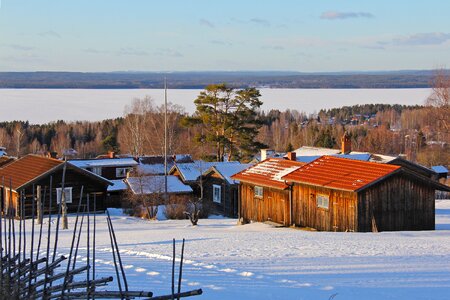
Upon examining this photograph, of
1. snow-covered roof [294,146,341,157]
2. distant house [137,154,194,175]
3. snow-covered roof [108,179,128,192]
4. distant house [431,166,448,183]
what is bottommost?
distant house [431,166,448,183]

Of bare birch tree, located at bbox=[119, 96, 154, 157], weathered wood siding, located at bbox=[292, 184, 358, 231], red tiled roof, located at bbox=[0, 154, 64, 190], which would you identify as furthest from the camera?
bare birch tree, located at bbox=[119, 96, 154, 157]

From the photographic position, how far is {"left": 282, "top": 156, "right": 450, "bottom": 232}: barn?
73.9 ft

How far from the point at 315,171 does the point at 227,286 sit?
1329cm

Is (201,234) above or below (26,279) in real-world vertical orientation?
below

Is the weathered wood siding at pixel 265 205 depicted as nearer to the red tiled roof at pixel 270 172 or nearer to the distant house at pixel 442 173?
the red tiled roof at pixel 270 172

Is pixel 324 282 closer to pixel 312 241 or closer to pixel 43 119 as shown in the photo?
pixel 312 241

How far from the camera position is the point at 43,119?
116 meters

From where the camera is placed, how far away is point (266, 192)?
26859 millimetres

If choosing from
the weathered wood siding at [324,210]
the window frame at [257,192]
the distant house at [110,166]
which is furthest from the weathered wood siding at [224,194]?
the weathered wood siding at [324,210]

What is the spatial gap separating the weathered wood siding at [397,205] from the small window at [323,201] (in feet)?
4.77

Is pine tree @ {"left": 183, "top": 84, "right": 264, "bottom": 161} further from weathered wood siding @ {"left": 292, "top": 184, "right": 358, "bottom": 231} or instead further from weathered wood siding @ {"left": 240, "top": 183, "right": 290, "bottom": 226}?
weathered wood siding @ {"left": 292, "top": 184, "right": 358, "bottom": 231}

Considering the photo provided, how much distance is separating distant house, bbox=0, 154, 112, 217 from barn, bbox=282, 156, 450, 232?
1191 centimetres

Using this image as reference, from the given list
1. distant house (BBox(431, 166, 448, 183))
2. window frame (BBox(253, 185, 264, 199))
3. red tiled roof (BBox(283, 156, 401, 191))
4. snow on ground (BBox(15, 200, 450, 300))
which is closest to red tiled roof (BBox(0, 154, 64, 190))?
window frame (BBox(253, 185, 264, 199))

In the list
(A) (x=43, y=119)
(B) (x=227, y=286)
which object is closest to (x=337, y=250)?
(B) (x=227, y=286)
